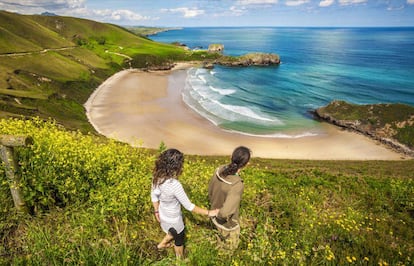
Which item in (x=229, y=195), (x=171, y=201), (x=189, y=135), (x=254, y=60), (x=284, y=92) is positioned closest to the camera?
(x=229, y=195)

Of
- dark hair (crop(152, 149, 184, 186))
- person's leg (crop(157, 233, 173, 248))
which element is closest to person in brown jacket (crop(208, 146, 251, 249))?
dark hair (crop(152, 149, 184, 186))

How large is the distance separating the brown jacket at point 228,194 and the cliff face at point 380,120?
3525 centimetres

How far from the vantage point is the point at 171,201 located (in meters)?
5.04

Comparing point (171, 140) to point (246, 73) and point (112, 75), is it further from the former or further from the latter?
point (246, 73)

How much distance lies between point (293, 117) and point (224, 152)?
58.6 ft

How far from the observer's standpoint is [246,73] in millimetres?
83375

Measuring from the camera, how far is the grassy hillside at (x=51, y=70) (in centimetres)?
3628

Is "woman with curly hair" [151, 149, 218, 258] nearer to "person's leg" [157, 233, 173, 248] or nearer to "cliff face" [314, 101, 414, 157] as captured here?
"person's leg" [157, 233, 173, 248]

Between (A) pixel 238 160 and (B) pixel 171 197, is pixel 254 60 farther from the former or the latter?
(B) pixel 171 197

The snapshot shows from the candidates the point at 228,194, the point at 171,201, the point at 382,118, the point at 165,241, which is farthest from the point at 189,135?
the point at 228,194

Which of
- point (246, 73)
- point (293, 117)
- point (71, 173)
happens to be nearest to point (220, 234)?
point (71, 173)

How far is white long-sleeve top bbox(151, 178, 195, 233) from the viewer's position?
4.87 m

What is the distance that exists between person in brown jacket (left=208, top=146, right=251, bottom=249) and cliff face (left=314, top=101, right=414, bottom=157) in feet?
115

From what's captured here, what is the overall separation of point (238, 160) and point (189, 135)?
30572 mm
